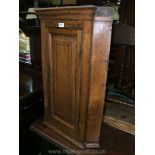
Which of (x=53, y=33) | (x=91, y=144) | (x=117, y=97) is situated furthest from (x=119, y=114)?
(x=53, y=33)

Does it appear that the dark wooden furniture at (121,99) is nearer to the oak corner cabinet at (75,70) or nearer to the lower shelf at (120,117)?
the lower shelf at (120,117)

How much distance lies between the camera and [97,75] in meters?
1.14

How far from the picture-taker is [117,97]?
2.12 meters

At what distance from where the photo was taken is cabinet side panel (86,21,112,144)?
1065mm

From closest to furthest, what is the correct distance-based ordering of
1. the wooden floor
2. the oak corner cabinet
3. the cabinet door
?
the oak corner cabinet, the cabinet door, the wooden floor

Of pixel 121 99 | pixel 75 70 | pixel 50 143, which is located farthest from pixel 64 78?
pixel 121 99

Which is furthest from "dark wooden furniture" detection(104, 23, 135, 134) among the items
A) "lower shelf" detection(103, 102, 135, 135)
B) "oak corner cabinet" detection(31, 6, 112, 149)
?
"oak corner cabinet" detection(31, 6, 112, 149)

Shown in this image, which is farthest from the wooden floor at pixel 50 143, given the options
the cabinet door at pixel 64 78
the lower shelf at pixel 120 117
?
the cabinet door at pixel 64 78

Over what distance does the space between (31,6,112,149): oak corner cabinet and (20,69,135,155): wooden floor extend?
93 mm

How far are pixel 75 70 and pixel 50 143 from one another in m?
0.64

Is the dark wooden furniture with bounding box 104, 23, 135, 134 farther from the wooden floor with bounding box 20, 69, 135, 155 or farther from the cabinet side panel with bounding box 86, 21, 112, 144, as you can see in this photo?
the cabinet side panel with bounding box 86, 21, 112, 144
